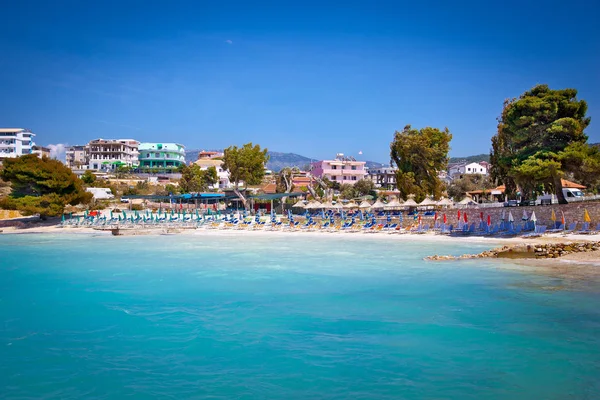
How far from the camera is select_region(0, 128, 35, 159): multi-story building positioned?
7822 cm

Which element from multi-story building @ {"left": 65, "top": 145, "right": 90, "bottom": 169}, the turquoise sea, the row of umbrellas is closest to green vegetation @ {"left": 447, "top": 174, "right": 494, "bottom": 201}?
the row of umbrellas

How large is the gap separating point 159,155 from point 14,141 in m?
22.8

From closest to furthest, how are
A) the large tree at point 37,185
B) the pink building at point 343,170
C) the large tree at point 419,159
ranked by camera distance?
the large tree at point 37,185
the large tree at point 419,159
the pink building at point 343,170

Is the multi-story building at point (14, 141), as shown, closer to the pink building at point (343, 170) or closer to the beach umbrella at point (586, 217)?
the pink building at point (343, 170)

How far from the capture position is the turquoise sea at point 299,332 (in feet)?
26.6

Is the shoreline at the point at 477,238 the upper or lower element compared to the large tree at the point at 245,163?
lower

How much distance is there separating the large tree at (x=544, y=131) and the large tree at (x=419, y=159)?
9.55 metres

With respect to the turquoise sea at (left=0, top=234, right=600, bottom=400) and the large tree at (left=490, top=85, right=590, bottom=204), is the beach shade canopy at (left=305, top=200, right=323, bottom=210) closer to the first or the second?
the large tree at (left=490, top=85, right=590, bottom=204)

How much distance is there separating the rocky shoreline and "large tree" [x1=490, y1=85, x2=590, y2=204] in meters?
5.68

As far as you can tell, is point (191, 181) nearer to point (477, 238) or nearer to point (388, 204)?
point (388, 204)

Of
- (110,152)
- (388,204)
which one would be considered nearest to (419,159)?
(388,204)

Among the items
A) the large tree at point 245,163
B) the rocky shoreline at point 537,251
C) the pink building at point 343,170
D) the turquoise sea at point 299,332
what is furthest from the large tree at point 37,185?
the pink building at point 343,170

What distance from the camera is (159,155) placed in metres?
88.8

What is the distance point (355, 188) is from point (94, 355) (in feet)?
184
